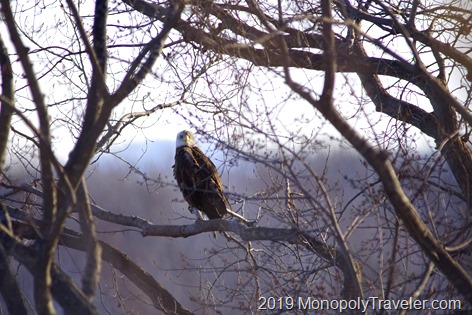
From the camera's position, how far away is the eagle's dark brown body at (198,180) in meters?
6.05

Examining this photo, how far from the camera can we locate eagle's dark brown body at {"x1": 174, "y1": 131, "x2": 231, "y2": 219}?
6.05 m

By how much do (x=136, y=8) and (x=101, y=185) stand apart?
891 cm

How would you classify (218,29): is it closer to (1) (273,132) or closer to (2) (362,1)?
(1) (273,132)

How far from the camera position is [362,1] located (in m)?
5.58

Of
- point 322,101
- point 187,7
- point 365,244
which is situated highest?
point 187,7

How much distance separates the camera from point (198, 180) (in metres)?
6.21

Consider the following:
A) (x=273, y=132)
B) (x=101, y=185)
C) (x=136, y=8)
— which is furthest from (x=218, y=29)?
(x=101, y=185)

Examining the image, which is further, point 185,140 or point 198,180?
point 185,140

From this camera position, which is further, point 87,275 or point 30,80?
point 87,275

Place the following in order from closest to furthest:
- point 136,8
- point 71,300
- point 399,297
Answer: point 71,300
point 399,297
point 136,8

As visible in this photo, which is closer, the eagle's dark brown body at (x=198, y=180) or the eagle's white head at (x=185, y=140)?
the eagle's dark brown body at (x=198, y=180)

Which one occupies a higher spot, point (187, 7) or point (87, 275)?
point (187, 7)

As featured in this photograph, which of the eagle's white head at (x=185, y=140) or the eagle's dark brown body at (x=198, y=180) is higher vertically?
the eagle's white head at (x=185, y=140)

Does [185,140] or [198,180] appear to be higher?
[185,140]
